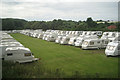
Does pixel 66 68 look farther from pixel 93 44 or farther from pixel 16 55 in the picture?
pixel 93 44

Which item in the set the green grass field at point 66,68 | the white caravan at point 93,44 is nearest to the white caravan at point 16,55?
the green grass field at point 66,68

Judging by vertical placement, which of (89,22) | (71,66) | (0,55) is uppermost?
(89,22)

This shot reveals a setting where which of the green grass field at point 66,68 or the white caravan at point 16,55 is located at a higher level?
the white caravan at point 16,55

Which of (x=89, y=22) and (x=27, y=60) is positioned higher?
(x=89, y=22)

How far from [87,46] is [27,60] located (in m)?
10.6

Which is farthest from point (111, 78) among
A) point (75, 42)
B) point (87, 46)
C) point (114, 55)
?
point (75, 42)

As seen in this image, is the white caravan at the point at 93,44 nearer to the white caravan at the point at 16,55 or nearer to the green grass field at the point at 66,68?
the green grass field at the point at 66,68

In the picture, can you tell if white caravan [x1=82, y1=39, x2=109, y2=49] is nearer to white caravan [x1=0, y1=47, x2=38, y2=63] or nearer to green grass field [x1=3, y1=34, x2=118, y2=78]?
green grass field [x1=3, y1=34, x2=118, y2=78]

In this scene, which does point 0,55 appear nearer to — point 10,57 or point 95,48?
point 10,57

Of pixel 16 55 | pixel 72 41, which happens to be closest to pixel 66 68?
pixel 16 55

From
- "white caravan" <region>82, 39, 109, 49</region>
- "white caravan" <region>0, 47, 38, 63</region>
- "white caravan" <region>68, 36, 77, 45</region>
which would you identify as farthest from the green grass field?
"white caravan" <region>68, 36, 77, 45</region>

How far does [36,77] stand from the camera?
911cm

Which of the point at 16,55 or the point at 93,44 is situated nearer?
the point at 16,55

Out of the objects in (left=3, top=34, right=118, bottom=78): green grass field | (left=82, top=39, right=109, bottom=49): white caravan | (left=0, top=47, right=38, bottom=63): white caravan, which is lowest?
(left=3, top=34, right=118, bottom=78): green grass field
